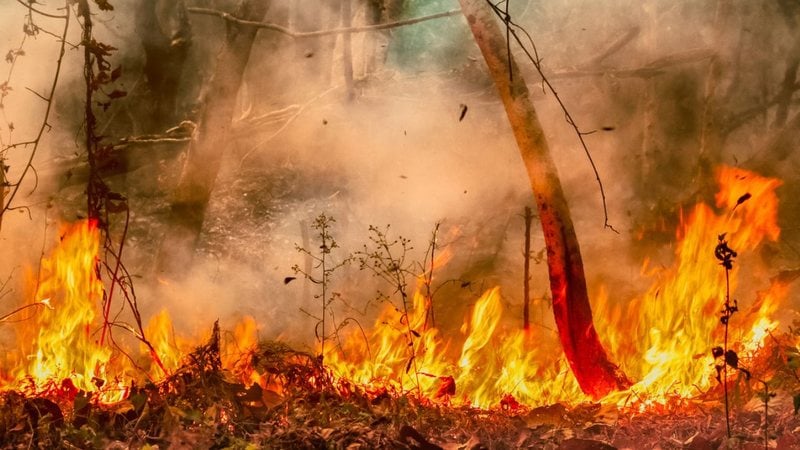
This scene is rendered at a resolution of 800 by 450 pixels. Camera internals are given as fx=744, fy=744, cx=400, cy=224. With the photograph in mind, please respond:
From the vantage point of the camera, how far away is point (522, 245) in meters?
8.21

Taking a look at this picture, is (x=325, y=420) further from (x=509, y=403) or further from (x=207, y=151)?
(x=207, y=151)

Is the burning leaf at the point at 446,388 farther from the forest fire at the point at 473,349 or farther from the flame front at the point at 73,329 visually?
the flame front at the point at 73,329

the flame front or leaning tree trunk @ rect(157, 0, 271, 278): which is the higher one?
leaning tree trunk @ rect(157, 0, 271, 278)

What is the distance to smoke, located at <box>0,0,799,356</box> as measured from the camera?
786 cm

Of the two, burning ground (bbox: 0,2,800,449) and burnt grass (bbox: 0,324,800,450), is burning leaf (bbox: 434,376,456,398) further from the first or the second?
burning ground (bbox: 0,2,800,449)

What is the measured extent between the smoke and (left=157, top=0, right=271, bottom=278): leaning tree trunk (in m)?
0.21

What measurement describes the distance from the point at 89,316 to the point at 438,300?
3.62m

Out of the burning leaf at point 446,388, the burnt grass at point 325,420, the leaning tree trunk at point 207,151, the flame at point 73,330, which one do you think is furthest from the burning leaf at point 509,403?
the leaning tree trunk at point 207,151

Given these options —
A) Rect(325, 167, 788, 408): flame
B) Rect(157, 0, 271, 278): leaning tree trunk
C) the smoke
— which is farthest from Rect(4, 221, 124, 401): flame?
Rect(325, 167, 788, 408): flame

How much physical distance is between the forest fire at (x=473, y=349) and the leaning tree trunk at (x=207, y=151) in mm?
932

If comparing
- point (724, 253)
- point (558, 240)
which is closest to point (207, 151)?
point (558, 240)

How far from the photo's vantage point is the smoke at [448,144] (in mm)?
7863

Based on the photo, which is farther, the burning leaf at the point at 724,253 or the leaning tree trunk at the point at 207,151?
the leaning tree trunk at the point at 207,151

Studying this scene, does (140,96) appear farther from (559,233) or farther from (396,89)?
(559,233)
